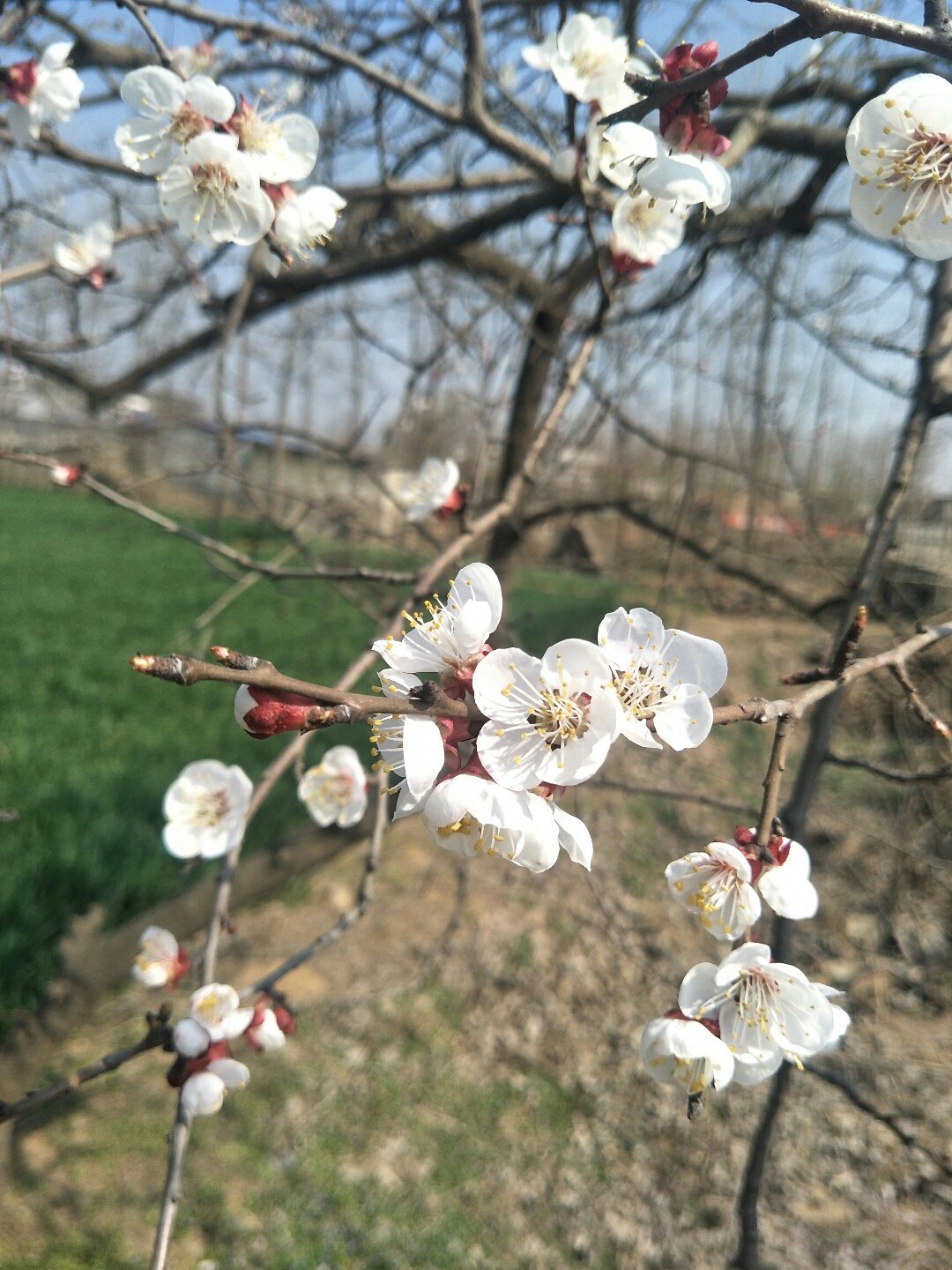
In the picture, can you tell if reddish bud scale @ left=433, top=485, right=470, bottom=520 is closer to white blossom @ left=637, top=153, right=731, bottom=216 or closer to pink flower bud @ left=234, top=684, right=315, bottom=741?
white blossom @ left=637, top=153, right=731, bottom=216

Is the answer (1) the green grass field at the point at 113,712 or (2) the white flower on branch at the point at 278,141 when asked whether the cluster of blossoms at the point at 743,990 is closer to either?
(2) the white flower on branch at the point at 278,141

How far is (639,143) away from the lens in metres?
0.87

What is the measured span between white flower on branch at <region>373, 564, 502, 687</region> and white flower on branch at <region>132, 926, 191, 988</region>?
1.03 m

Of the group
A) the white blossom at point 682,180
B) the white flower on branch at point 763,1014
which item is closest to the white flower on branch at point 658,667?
the white flower on branch at point 763,1014

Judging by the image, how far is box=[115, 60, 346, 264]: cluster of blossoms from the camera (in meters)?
1.08

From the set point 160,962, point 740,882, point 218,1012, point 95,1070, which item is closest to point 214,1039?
point 218,1012

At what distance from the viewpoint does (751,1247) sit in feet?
4.26

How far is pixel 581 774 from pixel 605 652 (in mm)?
159

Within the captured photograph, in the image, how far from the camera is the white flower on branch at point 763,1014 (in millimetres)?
849

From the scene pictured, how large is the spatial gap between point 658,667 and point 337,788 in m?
1.02

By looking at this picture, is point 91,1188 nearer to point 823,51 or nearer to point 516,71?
point 823,51

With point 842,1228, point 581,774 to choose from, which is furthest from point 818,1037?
point 842,1228

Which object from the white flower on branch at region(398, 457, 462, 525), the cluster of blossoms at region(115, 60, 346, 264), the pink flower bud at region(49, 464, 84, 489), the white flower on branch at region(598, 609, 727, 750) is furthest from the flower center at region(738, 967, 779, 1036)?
the pink flower bud at region(49, 464, 84, 489)

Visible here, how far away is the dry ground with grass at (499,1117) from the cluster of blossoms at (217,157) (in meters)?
1.76
